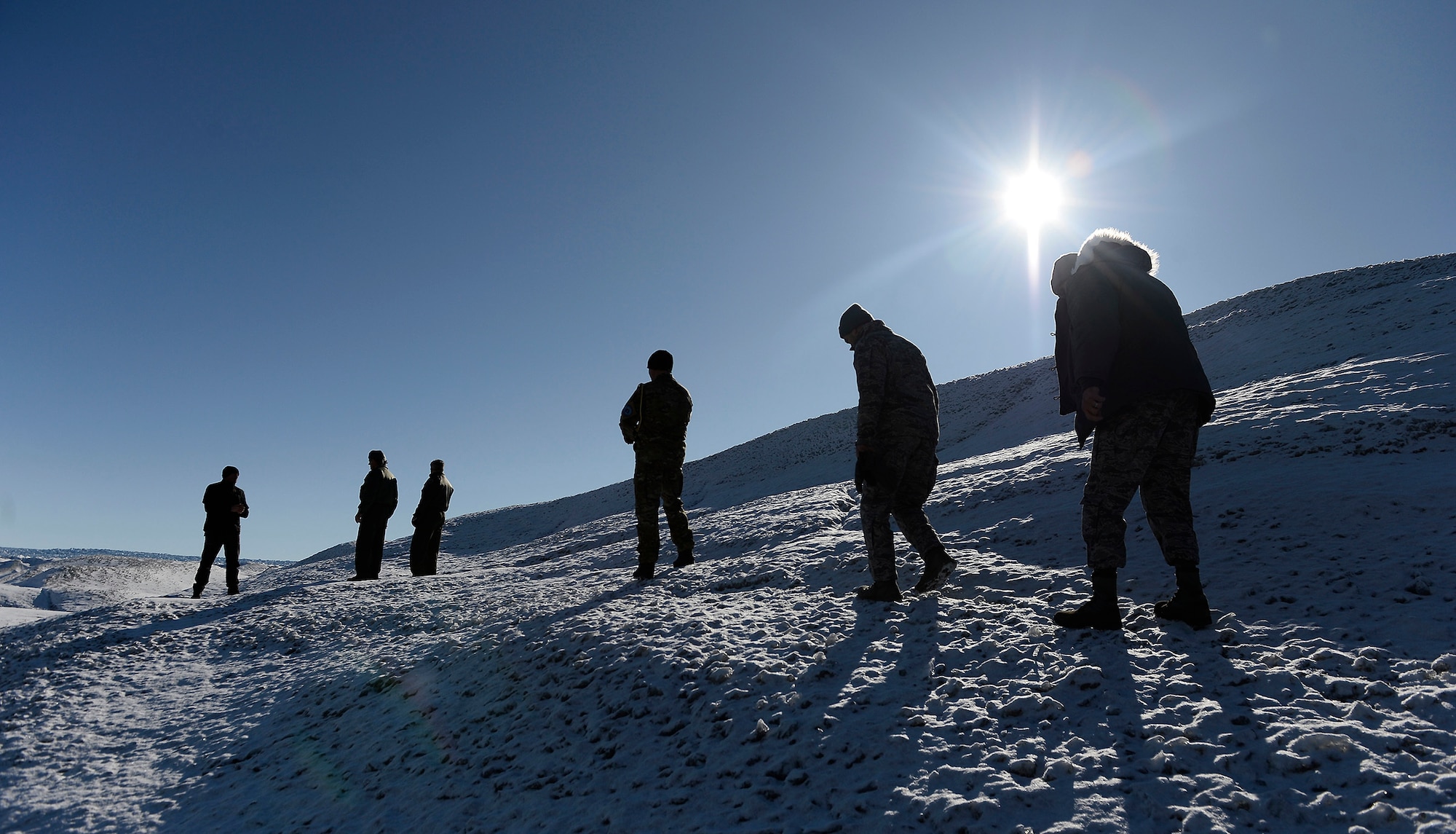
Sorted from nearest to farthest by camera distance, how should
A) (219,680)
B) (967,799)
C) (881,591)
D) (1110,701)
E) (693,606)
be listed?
(967,799) < (1110,701) < (881,591) < (693,606) < (219,680)

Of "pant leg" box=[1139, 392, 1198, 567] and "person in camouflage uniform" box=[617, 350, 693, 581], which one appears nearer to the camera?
"pant leg" box=[1139, 392, 1198, 567]

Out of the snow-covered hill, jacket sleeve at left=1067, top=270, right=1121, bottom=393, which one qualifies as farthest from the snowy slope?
jacket sleeve at left=1067, top=270, right=1121, bottom=393

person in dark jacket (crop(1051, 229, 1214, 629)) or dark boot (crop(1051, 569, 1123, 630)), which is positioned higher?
person in dark jacket (crop(1051, 229, 1214, 629))

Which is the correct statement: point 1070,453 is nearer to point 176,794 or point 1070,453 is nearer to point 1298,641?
point 1298,641

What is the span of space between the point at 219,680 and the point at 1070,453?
1355 cm

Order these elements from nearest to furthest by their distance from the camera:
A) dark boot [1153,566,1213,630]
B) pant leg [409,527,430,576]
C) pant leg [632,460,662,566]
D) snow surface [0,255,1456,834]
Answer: snow surface [0,255,1456,834] → dark boot [1153,566,1213,630] → pant leg [632,460,662,566] → pant leg [409,527,430,576]

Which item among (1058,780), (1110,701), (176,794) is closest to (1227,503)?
(1110,701)

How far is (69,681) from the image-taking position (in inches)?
251

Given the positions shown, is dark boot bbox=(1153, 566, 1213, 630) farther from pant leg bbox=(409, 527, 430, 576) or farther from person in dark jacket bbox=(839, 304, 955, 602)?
pant leg bbox=(409, 527, 430, 576)

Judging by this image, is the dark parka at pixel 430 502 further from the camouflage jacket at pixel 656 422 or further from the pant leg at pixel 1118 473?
the pant leg at pixel 1118 473

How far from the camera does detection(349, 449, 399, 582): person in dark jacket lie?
12.9 m

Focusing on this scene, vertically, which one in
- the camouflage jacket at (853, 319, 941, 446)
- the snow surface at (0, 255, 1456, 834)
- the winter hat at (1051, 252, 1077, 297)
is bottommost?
the snow surface at (0, 255, 1456, 834)

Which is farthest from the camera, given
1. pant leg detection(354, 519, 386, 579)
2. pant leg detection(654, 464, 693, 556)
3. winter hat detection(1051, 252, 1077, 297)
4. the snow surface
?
pant leg detection(354, 519, 386, 579)

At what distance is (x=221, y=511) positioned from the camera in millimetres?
11438
